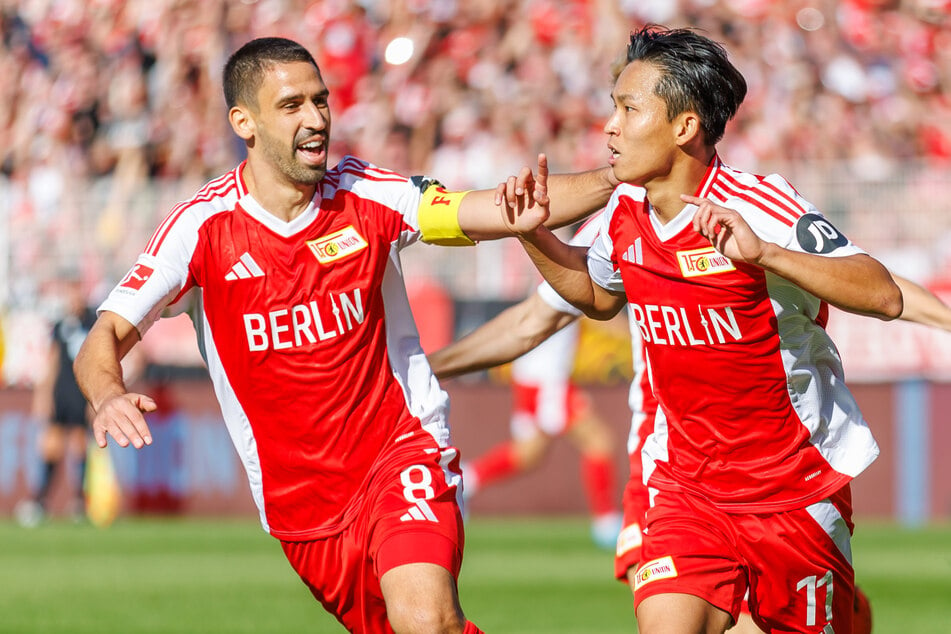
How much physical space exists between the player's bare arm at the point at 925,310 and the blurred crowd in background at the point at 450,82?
12096 millimetres

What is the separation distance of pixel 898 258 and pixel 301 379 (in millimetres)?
11709

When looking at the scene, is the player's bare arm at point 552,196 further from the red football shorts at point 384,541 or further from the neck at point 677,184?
the red football shorts at point 384,541

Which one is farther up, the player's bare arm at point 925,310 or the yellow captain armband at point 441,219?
the yellow captain armband at point 441,219

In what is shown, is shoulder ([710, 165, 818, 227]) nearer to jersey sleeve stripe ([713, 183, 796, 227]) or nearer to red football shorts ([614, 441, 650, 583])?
jersey sleeve stripe ([713, 183, 796, 227])

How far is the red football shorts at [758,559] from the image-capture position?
532 centimetres

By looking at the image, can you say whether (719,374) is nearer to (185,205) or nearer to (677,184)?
(677,184)

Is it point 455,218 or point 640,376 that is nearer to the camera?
point 455,218

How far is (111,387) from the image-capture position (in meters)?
5.16

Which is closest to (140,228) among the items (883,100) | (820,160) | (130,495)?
(130,495)

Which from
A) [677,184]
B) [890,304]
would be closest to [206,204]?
[677,184]

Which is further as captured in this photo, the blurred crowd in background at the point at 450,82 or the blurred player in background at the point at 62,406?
the blurred crowd in background at the point at 450,82

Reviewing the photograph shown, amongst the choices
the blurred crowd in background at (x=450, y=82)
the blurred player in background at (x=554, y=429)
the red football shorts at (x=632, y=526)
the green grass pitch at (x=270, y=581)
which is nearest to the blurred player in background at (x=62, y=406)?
the green grass pitch at (x=270, y=581)

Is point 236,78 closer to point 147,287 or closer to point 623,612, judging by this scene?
point 147,287

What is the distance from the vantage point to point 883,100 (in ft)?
63.6
